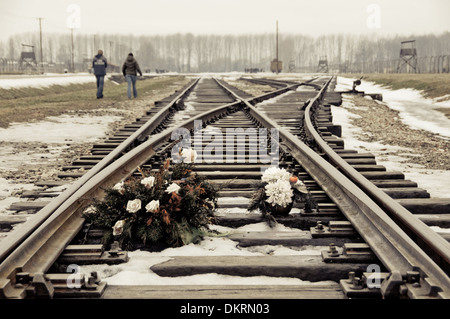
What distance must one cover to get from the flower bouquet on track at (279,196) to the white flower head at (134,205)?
99 cm

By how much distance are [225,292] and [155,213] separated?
1.07 metres

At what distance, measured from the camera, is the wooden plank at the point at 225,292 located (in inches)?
104

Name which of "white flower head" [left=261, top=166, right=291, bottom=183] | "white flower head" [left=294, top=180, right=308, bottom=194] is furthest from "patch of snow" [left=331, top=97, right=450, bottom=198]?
"white flower head" [left=261, top=166, right=291, bottom=183]

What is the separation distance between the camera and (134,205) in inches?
139

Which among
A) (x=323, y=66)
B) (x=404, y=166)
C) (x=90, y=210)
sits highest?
(x=323, y=66)

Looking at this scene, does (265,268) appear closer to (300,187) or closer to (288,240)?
(288,240)

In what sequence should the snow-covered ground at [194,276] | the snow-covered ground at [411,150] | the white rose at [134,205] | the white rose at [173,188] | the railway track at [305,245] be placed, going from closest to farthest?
the railway track at [305,245], the snow-covered ground at [194,276], the white rose at [134,205], the white rose at [173,188], the snow-covered ground at [411,150]

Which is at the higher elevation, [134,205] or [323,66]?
[323,66]

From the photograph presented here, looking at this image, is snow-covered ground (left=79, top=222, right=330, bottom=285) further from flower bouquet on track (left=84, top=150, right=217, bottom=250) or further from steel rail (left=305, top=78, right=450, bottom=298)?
steel rail (left=305, top=78, right=450, bottom=298)

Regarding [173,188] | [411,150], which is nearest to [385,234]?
[173,188]

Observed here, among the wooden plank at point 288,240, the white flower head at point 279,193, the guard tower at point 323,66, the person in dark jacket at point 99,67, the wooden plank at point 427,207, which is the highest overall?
the guard tower at point 323,66

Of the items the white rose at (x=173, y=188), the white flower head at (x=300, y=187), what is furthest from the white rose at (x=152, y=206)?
the white flower head at (x=300, y=187)

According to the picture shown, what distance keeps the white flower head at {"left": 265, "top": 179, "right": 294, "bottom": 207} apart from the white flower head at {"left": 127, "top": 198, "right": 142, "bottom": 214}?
101cm

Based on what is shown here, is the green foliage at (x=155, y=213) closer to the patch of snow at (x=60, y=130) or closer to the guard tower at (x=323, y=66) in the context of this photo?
the patch of snow at (x=60, y=130)
